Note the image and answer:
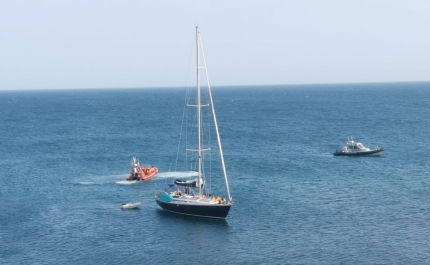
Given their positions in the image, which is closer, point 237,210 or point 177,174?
point 237,210

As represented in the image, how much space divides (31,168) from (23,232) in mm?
50116

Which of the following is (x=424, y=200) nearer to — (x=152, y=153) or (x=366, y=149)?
(x=366, y=149)

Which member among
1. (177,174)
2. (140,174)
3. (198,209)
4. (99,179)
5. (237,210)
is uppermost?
(140,174)

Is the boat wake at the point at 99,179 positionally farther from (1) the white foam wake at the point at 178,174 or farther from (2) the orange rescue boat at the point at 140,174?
(1) the white foam wake at the point at 178,174

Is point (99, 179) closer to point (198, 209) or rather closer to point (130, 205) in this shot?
point (130, 205)

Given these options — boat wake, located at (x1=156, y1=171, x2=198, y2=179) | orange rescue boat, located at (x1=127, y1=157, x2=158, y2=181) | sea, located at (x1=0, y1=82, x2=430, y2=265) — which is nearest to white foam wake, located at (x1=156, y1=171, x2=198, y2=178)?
boat wake, located at (x1=156, y1=171, x2=198, y2=179)

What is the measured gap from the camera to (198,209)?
293 ft

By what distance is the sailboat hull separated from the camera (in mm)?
87125

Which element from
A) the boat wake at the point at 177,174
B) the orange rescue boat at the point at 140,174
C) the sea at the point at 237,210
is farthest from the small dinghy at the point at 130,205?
the boat wake at the point at 177,174

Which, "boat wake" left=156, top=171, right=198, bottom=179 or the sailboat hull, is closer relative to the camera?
the sailboat hull

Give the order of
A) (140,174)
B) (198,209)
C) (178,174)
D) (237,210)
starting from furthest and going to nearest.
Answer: (178,174) → (140,174) → (237,210) → (198,209)

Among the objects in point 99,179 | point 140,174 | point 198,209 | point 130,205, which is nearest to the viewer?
point 198,209

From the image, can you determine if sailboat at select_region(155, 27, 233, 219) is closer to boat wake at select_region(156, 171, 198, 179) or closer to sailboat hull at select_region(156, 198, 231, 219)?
sailboat hull at select_region(156, 198, 231, 219)

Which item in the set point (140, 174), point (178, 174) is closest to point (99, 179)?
point (140, 174)
